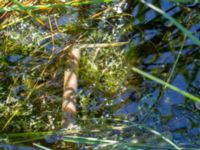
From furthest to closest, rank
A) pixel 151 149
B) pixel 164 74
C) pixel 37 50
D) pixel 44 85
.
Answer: pixel 37 50
pixel 44 85
pixel 164 74
pixel 151 149

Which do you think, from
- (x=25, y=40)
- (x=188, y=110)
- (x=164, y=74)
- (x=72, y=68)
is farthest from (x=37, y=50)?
(x=188, y=110)

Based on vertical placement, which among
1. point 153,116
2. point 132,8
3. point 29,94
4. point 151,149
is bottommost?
point 151,149

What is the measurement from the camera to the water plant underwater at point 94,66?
4.67ft

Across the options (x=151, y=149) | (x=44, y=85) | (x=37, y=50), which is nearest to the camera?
(x=151, y=149)

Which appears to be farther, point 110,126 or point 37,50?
point 37,50

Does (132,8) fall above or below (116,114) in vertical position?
above

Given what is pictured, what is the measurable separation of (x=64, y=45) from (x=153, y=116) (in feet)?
1.79

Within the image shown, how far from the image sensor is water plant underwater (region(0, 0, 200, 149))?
1.42 metres

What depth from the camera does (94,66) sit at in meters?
1.65

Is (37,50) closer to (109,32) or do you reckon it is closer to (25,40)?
(25,40)

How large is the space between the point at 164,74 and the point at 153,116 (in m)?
0.19

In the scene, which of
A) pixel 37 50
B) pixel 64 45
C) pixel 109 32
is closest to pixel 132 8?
pixel 109 32

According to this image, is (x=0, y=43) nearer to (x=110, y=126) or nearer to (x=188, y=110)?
(x=110, y=126)

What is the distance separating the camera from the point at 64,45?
174 centimetres
